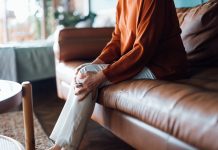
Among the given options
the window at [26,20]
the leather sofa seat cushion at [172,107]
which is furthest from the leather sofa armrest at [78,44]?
the window at [26,20]

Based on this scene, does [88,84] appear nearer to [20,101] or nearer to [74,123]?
[74,123]

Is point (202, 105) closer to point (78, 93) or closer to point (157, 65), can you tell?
point (157, 65)

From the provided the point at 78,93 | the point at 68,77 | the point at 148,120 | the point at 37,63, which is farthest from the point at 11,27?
the point at 148,120

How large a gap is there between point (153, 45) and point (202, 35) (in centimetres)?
38

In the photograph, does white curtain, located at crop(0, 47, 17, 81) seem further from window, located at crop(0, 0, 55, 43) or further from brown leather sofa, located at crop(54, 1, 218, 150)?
window, located at crop(0, 0, 55, 43)

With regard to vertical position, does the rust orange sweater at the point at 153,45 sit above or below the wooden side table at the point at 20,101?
above

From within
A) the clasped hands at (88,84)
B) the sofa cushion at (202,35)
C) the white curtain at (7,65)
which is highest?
the sofa cushion at (202,35)

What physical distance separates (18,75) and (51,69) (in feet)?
0.96

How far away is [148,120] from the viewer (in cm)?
110

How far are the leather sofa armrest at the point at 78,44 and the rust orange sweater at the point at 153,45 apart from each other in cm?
63

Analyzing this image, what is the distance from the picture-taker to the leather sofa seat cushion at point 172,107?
88cm

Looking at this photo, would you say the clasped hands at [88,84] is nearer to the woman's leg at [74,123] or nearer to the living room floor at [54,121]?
the woman's leg at [74,123]

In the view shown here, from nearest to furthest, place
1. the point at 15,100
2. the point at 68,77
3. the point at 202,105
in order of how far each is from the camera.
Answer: the point at 202,105
the point at 15,100
the point at 68,77

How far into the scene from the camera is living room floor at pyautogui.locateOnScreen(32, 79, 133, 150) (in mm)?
1725
